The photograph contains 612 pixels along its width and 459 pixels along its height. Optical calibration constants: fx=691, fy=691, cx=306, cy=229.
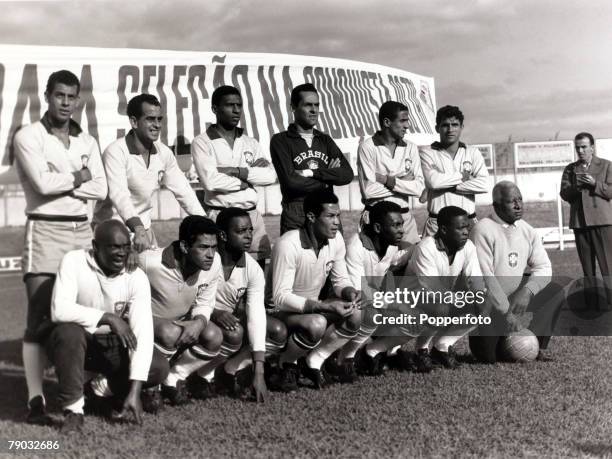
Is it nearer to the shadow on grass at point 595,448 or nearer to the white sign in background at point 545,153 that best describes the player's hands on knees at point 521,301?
Result: the shadow on grass at point 595,448

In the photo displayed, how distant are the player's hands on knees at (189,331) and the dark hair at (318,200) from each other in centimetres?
115

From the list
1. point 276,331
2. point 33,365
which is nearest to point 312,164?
point 276,331

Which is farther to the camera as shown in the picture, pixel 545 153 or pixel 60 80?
pixel 545 153

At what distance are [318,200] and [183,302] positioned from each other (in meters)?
1.20

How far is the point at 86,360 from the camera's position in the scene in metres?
4.20

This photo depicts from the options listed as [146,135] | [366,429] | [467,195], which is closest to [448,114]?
[467,195]

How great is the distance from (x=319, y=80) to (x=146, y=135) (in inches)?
174

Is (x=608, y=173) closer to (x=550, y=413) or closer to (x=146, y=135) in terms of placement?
(x=550, y=413)

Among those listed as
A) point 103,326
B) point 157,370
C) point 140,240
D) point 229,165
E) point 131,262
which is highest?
point 229,165

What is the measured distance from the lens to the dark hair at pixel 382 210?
5.33 m

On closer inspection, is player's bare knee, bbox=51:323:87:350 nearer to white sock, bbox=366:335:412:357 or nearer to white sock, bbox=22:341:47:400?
white sock, bbox=22:341:47:400

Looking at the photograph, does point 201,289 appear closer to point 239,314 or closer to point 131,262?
point 239,314

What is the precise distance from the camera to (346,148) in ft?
29.0

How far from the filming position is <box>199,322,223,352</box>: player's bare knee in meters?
4.57
